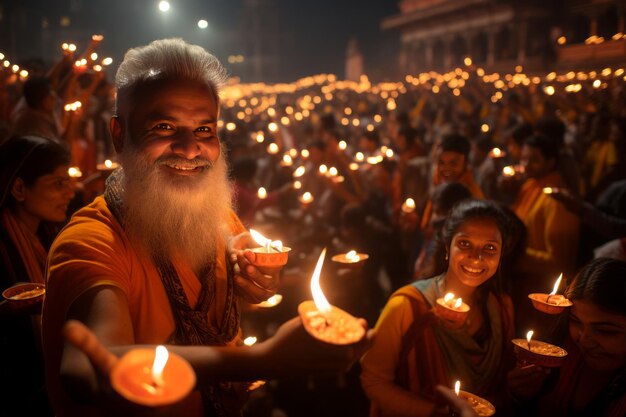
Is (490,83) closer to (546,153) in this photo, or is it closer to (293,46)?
(546,153)

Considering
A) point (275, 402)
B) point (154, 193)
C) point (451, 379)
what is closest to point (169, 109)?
point (154, 193)

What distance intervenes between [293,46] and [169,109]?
7099cm

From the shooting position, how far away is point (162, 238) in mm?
1761

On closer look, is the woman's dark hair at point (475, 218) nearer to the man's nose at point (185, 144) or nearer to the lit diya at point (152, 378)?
the man's nose at point (185, 144)

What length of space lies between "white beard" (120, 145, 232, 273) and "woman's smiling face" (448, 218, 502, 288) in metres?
1.32

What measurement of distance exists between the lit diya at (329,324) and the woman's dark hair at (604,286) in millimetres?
1490

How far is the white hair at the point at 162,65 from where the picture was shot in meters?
1.67

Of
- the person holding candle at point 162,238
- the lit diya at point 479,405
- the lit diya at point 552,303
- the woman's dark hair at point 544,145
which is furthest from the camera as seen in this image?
the woman's dark hair at point 544,145

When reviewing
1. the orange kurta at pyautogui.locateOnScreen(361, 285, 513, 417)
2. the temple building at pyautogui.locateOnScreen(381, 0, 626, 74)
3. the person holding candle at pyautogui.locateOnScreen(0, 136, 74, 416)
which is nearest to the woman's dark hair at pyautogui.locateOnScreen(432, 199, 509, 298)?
the orange kurta at pyautogui.locateOnScreen(361, 285, 513, 417)

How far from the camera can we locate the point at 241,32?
2719 inches

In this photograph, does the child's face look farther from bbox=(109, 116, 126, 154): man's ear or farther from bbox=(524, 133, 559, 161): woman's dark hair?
bbox=(524, 133, 559, 161): woman's dark hair

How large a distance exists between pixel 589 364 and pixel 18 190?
10.2ft

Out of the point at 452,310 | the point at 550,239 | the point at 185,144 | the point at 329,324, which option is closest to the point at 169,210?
the point at 185,144

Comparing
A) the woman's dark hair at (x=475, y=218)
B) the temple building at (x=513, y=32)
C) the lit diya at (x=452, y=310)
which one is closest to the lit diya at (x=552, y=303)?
the lit diya at (x=452, y=310)
